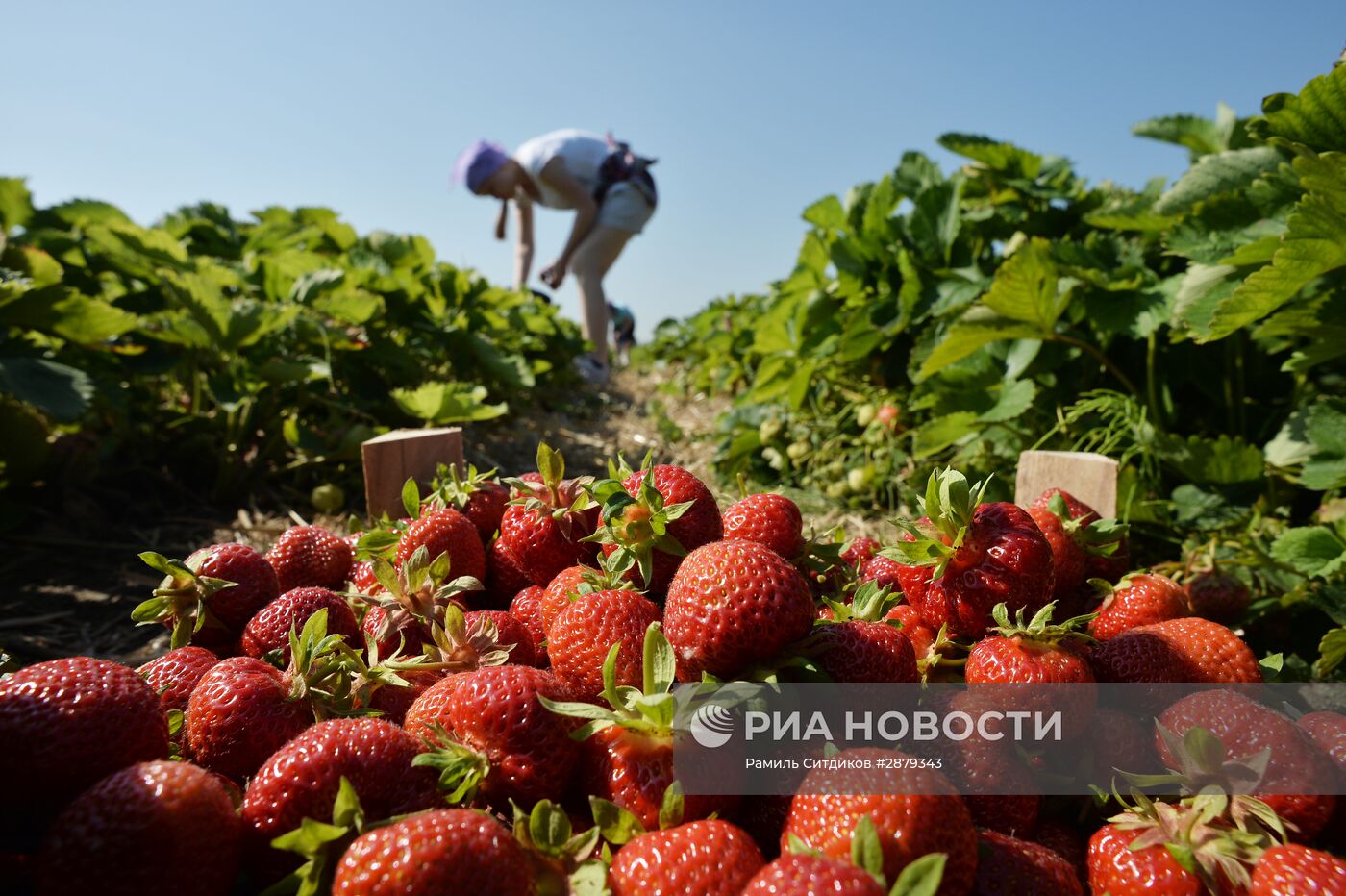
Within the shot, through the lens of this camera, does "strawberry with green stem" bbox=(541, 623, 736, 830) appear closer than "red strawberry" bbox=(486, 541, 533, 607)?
Yes

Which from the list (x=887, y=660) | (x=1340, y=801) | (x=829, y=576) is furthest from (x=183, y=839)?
(x=1340, y=801)

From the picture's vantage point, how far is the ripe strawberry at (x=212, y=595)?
1.16 m

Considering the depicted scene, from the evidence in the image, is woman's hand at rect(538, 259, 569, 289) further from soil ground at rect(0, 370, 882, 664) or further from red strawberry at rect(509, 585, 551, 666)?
red strawberry at rect(509, 585, 551, 666)

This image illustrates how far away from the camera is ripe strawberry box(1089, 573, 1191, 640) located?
1.18 m

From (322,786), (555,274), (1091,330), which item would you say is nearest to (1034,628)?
(322,786)

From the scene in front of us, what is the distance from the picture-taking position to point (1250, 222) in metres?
1.99

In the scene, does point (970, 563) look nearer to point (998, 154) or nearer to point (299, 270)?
point (998, 154)

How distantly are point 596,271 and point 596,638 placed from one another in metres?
6.28

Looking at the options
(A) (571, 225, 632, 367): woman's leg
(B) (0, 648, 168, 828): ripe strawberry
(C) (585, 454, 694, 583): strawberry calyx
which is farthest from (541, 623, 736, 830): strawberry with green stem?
(A) (571, 225, 632, 367): woman's leg

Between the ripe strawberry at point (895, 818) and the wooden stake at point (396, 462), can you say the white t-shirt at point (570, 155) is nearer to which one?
the wooden stake at point (396, 462)

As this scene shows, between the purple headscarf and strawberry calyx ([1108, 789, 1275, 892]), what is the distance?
735cm

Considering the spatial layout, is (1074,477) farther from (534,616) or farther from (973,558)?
(534,616)

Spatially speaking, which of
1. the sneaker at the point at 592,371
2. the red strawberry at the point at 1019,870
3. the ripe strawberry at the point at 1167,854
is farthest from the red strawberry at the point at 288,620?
the sneaker at the point at 592,371

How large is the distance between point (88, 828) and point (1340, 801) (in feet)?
4.14
